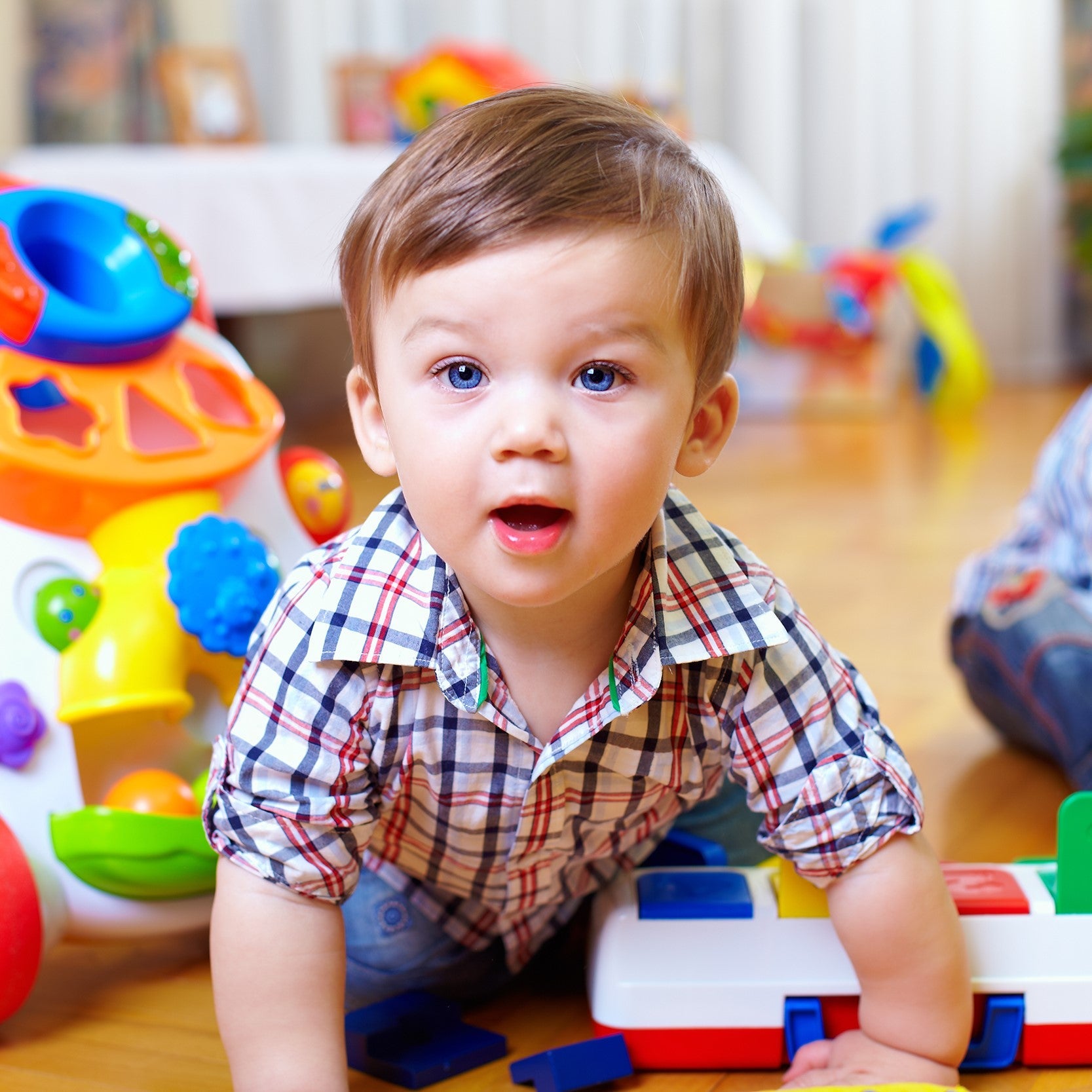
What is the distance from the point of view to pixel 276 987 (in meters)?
0.61

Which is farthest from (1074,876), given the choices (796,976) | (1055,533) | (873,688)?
(873,688)

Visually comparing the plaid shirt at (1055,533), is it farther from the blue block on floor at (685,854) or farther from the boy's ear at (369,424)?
the boy's ear at (369,424)

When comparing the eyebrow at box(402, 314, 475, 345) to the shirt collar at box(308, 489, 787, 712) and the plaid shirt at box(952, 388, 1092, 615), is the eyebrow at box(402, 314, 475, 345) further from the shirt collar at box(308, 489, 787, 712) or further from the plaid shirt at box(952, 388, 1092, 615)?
the plaid shirt at box(952, 388, 1092, 615)

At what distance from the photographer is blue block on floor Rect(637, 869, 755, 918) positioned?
2.34 feet

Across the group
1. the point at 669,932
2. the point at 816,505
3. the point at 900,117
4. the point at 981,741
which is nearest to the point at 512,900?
the point at 669,932

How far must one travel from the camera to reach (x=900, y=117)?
3982 millimetres

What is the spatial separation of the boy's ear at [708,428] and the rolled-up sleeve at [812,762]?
0.09 meters

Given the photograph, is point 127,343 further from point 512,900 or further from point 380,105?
point 380,105

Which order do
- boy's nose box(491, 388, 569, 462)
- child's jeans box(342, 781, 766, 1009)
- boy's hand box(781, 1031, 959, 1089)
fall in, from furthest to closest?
1. child's jeans box(342, 781, 766, 1009)
2. boy's hand box(781, 1031, 959, 1089)
3. boy's nose box(491, 388, 569, 462)

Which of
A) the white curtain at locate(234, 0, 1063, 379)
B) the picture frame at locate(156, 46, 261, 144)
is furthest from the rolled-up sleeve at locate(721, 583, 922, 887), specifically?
the white curtain at locate(234, 0, 1063, 379)

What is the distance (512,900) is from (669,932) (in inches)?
3.1

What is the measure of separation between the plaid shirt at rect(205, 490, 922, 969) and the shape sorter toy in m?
0.05

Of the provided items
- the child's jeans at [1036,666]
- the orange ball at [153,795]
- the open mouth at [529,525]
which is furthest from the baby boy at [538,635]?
the child's jeans at [1036,666]

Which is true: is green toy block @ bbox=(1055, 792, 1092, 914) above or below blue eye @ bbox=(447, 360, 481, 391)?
below
